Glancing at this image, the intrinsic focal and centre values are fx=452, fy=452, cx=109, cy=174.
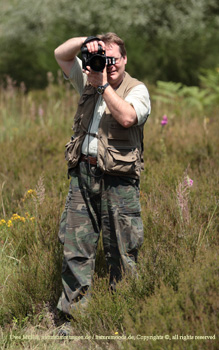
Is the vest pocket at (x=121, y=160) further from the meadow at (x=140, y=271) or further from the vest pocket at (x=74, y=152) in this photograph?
the meadow at (x=140, y=271)

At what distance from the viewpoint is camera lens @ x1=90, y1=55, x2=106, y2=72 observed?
283cm

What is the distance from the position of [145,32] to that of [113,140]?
29.6 feet

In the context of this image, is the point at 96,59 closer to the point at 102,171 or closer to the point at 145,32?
the point at 102,171

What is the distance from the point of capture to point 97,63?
284 centimetres

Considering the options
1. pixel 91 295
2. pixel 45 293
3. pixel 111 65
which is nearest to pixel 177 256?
pixel 91 295

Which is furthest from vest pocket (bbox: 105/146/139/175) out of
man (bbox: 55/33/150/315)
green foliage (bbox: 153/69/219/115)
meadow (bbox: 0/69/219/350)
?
green foliage (bbox: 153/69/219/115)

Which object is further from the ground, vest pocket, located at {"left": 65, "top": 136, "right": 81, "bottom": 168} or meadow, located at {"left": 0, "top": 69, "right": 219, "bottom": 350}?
vest pocket, located at {"left": 65, "top": 136, "right": 81, "bottom": 168}

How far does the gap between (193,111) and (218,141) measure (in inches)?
96.1

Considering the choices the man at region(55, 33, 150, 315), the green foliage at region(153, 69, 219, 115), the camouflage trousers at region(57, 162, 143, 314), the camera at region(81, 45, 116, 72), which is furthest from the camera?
the green foliage at region(153, 69, 219, 115)

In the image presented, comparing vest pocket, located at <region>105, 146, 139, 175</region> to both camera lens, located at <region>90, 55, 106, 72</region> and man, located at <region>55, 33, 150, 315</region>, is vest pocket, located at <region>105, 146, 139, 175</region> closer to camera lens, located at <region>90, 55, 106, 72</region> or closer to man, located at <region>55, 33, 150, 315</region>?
man, located at <region>55, 33, 150, 315</region>

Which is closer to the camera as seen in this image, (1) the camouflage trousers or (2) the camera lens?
(2) the camera lens

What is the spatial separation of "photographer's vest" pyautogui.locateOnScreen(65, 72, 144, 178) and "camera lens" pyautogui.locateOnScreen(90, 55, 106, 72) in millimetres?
238

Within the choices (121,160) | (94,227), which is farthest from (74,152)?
(94,227)

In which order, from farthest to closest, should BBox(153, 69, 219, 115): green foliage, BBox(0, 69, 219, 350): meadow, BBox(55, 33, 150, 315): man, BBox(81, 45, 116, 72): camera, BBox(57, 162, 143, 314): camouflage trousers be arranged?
BBox(153, 69, 219, 115): green foliage, BBox(57, 162, 143, 314): camouflage trousers, BBox(55, 33, 150, 315): man, BBox(81, 45, 116, 72): camera, BBox(0, 69, 219, 350): meadow
